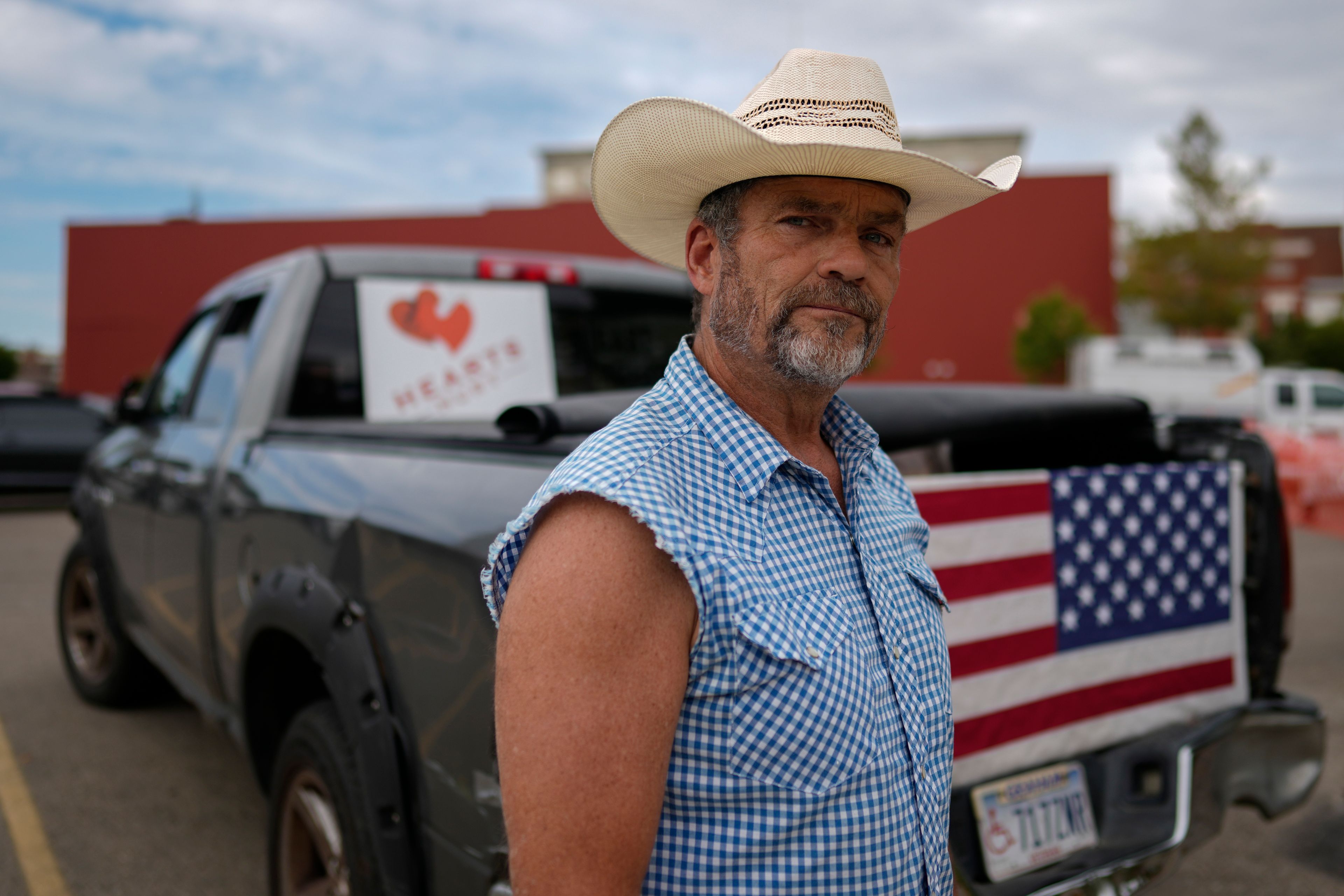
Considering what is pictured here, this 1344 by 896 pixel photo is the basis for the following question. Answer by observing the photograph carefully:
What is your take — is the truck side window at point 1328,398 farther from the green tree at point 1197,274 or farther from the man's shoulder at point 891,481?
the man's shoulder at point 891,481

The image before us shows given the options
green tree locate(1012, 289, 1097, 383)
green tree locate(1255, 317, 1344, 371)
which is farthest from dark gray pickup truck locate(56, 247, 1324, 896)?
green tree locate(1255, 317, 1344, 371)

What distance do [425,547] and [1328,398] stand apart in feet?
68.8

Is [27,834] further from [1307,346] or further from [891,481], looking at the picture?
[1307,346]

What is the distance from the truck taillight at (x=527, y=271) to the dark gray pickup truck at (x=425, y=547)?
0.01 metres

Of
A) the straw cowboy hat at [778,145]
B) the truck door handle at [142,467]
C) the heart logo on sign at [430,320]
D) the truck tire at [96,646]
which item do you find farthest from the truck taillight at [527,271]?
the truck tire at [96,646]

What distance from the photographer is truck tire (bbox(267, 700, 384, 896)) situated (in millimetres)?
2061

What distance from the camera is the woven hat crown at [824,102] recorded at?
140cm

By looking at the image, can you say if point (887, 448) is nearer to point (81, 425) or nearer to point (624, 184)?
point (624, 184)

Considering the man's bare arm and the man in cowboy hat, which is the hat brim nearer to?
the man in cowboy hat

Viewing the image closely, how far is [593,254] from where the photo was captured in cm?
2778

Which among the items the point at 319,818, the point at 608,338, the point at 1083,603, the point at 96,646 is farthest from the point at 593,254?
the point at 319,818

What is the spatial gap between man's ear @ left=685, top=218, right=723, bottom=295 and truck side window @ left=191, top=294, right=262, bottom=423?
2.33 metres

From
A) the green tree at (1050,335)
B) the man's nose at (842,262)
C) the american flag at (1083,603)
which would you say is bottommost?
the american flag at (1083,603)

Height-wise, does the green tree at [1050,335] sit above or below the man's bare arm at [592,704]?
above
